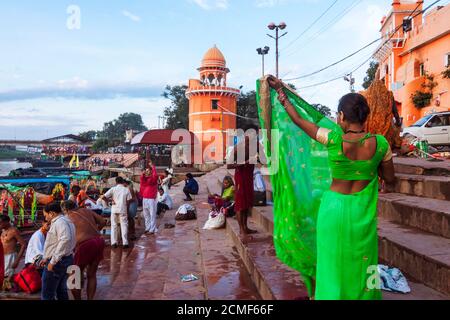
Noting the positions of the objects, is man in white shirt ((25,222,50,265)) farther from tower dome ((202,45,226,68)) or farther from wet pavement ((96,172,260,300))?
tower dome ((202,45,226,68))

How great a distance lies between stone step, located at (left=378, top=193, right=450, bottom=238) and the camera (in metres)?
3.86

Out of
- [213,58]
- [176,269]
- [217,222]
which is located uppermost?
[213,58]

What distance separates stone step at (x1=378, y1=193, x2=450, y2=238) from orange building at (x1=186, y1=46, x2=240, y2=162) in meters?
30.0

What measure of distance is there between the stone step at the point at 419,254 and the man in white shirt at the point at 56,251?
331 centimetres

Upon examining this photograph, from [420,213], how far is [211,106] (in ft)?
104

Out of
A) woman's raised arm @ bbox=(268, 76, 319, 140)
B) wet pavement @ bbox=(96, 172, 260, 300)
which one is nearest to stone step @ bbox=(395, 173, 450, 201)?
wet pavement @ bbox=(96, 172, 260, 300)

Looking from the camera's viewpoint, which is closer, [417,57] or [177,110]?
[417,57]

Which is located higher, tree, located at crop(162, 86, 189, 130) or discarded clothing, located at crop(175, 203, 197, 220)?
tree, located at crop(162, 86, 189, 130)

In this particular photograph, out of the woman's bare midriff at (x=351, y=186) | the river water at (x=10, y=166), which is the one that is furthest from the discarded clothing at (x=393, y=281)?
the river water at (x=10, y=166)

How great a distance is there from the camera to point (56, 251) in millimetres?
4270

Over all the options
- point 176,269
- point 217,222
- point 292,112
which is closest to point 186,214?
point 217,222

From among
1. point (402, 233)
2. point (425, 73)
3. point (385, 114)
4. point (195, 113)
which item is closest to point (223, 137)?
point (195, 113)

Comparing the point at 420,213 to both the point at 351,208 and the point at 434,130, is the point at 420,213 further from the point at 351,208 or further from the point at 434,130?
the point at 434,130
